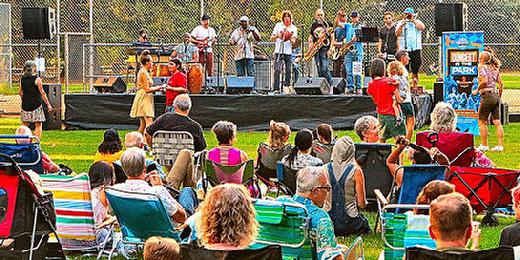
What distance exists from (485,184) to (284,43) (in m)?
11.3

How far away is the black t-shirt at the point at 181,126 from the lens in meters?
11.9

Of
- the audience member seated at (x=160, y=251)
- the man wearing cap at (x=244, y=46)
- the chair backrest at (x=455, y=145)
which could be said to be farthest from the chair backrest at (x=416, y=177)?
the man wearing cap at (x=244, y=46)

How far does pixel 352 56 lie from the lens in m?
21.4

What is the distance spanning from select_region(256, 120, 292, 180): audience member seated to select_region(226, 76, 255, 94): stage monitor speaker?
9.86 meters

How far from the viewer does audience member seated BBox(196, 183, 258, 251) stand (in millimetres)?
5734

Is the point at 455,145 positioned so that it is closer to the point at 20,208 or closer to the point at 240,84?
the point at 20,208

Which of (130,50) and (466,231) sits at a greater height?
(130,50)

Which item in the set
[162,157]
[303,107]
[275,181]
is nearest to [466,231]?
[275,181]

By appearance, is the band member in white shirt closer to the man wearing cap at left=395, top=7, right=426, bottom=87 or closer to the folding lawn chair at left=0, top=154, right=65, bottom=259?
the man wearing cap at left=395, top=7, right=426, bottom=87

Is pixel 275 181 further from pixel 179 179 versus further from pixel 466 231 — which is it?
pixel 466 231

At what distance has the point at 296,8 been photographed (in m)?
24.1

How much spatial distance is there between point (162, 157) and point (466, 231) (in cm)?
660

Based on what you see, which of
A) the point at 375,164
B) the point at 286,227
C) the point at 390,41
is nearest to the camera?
the point at 286,227

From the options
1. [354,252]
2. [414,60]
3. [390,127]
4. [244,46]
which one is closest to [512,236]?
[354,252]
